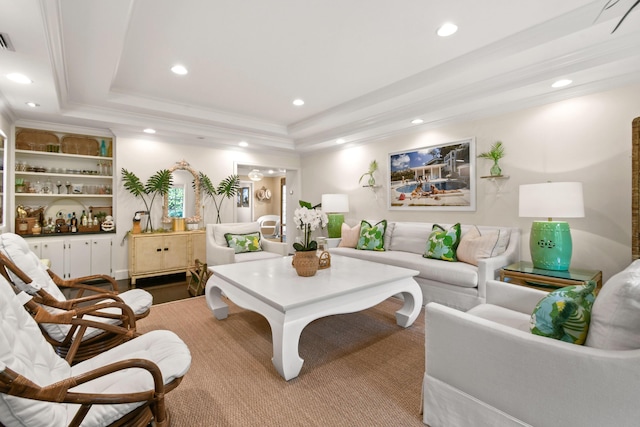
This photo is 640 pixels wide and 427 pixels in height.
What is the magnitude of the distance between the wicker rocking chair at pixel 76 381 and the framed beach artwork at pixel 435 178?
3759 millimetres

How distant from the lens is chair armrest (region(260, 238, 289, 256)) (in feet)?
15.0

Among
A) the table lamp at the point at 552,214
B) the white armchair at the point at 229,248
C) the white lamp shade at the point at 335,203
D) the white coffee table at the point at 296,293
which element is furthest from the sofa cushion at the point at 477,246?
the white armchair at the point at 229,248

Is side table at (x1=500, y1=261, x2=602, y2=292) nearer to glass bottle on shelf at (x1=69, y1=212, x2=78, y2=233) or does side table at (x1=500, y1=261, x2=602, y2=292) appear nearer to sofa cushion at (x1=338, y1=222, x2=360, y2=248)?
sofa cushion at (x1=338, y1=222, x2=360, y2=248)

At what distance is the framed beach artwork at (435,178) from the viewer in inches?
158

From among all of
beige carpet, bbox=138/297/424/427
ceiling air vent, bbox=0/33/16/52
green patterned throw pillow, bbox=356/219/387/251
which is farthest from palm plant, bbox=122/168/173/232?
green patterned throw pillow, bbox=356/219/387/251

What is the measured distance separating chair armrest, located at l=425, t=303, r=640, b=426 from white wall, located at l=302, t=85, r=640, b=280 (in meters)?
2.51

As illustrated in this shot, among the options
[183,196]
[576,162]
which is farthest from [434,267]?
[183,196]

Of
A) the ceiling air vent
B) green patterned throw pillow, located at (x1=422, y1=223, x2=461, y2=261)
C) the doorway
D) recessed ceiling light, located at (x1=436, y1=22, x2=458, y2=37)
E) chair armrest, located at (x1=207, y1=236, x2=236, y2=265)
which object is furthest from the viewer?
the doorway

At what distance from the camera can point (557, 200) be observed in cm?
271

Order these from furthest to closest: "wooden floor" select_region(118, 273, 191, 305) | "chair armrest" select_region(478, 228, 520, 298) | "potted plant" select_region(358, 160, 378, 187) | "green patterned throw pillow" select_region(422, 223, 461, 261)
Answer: "potted plant" select_region(358, 160, 378, 187) < "wooden floor" select_region(118, 273, 191, 305) < "green patterned throw pillow" select_region(422, 223, 461, 261) < "chair armrest" select_region(478, 228, 520, 298)

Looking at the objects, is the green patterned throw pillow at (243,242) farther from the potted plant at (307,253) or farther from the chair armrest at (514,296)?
the chair armrest at (514,296)

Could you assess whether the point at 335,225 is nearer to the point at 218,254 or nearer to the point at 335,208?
the point at 335,208

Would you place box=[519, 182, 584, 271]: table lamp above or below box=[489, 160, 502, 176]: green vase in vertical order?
below

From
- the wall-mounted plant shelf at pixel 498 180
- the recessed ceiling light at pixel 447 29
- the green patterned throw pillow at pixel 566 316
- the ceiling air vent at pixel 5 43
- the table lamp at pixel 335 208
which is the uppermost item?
the recessed ceiling light at pixel 447 29
